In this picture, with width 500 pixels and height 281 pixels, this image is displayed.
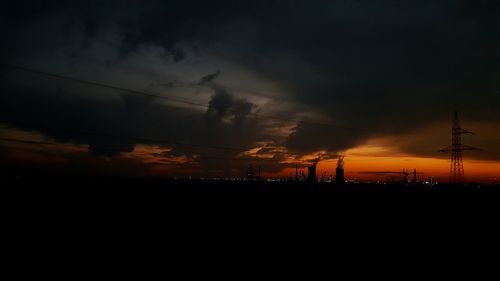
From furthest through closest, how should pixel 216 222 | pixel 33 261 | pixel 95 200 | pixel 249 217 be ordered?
pixel 95 200
pixel 249 217
pixel 216 222
pixel 33 261

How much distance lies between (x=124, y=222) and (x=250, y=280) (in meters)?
15.4

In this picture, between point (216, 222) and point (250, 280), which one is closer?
point (250, 280)

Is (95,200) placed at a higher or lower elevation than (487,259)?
higher

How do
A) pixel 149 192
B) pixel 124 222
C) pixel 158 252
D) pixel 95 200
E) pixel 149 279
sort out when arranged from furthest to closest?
pixel 149 192 → pixel 95 200 → pixel 124 222 → pixel 158 252 → pixel 149 279

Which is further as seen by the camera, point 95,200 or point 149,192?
point 149,192

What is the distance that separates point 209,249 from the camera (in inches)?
992

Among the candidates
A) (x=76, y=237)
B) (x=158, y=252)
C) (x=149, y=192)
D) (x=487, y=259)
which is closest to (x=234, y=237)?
(x=158, y=252)

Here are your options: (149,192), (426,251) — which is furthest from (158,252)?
(149,192)

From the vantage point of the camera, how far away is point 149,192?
50031 mm

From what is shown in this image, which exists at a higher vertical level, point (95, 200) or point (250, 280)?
point (95, 200)

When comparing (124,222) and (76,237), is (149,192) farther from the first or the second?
(76,237)

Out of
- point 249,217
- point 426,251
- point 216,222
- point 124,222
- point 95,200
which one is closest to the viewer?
point 426,251

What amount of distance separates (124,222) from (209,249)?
390 inches

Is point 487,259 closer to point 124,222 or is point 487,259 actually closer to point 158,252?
point 158,252
